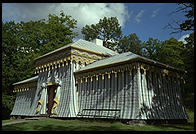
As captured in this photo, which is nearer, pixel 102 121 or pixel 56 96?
pixel 102 121

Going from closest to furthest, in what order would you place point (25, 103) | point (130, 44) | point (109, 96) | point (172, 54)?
1. point (109, 96)
2. point (25, 103)
3. point (172, 54)
4. point (130, 44)

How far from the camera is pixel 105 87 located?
47.2 feet

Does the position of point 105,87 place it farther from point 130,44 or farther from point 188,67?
point 130,44

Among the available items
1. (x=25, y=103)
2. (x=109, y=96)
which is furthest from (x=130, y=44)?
(x=109, y=96)

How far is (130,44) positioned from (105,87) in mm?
25933

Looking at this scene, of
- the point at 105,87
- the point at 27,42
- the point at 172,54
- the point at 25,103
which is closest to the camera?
the point at 105,87

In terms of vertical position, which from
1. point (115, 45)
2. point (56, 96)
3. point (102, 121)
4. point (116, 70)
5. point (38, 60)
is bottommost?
point (102, 121)

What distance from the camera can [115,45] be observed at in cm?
3634

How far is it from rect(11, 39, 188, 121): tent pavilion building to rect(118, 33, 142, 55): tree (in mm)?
19189

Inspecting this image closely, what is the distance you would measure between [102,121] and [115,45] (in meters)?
24.1

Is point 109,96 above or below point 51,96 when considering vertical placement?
below

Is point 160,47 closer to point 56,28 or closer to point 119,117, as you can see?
point 56,28

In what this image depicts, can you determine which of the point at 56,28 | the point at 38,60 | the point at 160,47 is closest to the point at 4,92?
the point at 38,60

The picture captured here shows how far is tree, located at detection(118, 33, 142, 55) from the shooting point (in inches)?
1494
